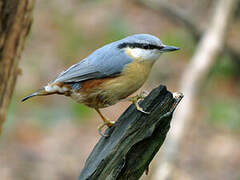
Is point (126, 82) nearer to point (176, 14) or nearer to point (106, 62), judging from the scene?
point (106, 62)

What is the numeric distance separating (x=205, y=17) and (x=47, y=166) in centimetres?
374

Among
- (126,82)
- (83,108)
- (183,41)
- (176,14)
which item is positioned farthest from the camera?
(183,41)

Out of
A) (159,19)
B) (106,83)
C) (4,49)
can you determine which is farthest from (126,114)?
(159,19)

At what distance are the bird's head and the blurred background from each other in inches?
77.6

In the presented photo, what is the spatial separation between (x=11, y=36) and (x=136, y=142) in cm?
141

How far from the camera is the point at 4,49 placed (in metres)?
3.07

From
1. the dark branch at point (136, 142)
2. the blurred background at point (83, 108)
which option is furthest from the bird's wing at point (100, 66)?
the blurred background at point (83, 108)

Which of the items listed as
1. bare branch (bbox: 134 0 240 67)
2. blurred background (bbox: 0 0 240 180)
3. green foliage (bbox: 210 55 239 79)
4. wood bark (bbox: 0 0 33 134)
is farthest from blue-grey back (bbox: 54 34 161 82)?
green foliage (bbox: 210 55 239 79)

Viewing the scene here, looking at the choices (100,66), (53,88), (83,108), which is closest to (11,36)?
(53,88)

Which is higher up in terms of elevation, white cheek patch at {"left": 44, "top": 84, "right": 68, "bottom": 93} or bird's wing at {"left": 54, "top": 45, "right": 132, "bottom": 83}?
bird's wing at {"left": 54, "top": 45, "right": 132, "bottom": 83}

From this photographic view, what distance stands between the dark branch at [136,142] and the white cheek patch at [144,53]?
660 millimetres

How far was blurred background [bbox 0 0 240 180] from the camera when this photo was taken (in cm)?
577

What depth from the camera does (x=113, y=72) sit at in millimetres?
2811

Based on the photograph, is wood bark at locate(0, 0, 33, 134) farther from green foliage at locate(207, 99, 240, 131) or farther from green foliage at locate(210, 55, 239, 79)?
green foliage at locate(210, 55, 239, 79)
